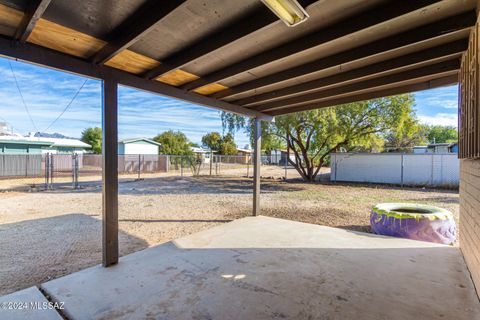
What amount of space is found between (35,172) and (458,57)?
58.5 feet

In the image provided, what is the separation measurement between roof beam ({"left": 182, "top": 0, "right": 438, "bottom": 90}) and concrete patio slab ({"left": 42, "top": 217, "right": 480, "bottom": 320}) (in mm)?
2181

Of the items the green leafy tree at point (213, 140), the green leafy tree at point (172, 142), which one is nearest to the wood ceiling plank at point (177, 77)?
the green leafy tree at point (172, 142)

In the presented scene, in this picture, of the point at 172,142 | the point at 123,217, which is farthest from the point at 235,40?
the point at 172,142

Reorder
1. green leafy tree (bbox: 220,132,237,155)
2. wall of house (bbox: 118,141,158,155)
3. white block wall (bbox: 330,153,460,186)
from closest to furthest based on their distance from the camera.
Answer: white block wall (bbox: 330,153,460,186) → wall of house (bbox: 118,141,158,155) → green leafy tree (bbox: 220,132,237,155)

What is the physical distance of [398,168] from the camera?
36.2ft

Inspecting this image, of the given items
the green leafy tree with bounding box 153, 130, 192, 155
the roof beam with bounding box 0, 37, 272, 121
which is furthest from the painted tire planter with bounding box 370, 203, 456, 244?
the green leafy tree with bounding box 153, 130, 192, 155

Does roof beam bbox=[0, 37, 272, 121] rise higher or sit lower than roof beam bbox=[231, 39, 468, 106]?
lower

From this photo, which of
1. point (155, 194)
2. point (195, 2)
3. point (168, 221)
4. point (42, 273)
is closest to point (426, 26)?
point (195, 2)

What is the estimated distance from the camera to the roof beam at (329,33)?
1836 mm

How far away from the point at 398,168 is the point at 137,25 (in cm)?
1193

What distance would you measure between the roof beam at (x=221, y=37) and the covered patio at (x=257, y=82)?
11 mm

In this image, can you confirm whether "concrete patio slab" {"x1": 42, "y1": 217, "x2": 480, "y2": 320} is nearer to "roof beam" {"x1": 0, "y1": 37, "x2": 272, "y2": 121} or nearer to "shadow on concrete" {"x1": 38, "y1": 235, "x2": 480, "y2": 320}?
"shadow on concrete" {"x1": 38, "y1": 235, "x2": 480, "y2": 320}

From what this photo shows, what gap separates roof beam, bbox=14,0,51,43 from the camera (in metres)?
1.56

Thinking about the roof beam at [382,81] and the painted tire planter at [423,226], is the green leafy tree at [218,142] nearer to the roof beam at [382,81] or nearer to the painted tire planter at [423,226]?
the roof beam at [382,81]
